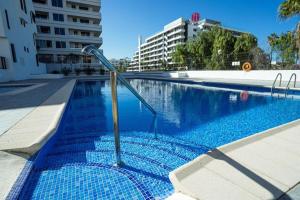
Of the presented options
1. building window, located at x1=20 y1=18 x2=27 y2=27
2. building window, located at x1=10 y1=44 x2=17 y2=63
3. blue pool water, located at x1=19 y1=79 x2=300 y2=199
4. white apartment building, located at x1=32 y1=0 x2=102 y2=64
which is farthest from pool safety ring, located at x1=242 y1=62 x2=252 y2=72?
white apartment building, located at x1=32 y1=0 x2=102 y2=64

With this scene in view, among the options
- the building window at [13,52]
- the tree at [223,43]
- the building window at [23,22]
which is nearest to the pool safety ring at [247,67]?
the tree at [223,43]

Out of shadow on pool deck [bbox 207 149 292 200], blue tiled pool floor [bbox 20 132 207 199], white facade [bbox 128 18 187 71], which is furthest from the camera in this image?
white facade [bbox 128 18 187 71]

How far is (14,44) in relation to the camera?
612 inches

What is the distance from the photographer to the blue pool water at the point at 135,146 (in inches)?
97.6

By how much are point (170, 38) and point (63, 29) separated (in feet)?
136

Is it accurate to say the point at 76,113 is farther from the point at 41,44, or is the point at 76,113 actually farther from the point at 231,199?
the point at 41,44

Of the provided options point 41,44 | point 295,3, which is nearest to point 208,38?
point 295,3

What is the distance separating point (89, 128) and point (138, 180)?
135 inches

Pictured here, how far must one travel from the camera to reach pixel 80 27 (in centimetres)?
3284

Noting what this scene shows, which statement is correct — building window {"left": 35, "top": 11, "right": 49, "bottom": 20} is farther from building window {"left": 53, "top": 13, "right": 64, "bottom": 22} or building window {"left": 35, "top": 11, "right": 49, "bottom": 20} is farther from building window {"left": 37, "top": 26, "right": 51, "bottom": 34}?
building window {"left": 37, "top": 26, "right": 51, "bottom": 34}

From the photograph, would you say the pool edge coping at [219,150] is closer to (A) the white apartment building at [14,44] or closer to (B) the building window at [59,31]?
(A) the white apartment building at [14,44]

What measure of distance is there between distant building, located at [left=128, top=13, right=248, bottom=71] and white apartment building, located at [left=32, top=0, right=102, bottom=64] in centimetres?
2728

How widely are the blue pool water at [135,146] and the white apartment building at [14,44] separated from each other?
426 inches

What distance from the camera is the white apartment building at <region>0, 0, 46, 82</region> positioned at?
14.0 metres
